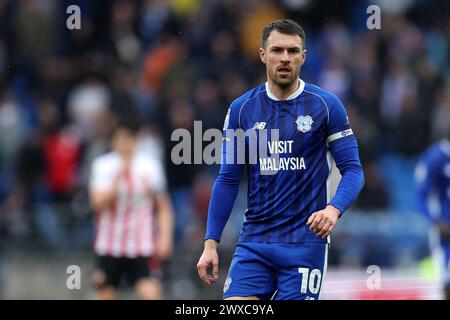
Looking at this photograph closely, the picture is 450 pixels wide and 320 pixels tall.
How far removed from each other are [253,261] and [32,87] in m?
8.66

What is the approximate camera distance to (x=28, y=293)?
42.8ft

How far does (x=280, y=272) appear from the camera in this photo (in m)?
6.24

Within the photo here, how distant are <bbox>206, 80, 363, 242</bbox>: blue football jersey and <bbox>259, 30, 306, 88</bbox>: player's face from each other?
0.16 meters

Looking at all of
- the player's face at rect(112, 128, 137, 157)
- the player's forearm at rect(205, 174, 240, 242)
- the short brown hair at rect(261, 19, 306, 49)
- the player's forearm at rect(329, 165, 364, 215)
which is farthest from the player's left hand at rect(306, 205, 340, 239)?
the player's face at rect(112, 128, 137, 157)

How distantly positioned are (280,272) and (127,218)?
13.9 feet

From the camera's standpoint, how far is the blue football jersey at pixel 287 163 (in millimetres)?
6293

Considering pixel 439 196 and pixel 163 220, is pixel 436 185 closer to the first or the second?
pixel 439 196

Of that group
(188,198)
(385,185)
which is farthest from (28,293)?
(385,185)

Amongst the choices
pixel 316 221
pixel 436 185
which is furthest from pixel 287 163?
pixel 436 185

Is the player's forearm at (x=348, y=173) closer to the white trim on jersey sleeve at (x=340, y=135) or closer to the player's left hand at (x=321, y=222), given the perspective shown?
the white trim on jersey sleeve at (x=340, y=135)

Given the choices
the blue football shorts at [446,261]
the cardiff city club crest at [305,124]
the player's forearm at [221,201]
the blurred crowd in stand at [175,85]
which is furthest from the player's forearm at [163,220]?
the cardiff city club crest at [305,124]

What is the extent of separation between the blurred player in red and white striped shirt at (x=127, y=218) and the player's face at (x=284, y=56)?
400cm

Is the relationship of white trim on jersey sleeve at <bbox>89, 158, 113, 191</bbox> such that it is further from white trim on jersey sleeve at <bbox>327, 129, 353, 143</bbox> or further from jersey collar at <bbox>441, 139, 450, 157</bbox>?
white trim on jersey sleeve at <bbox>327, 129, 353, 143</bbox>

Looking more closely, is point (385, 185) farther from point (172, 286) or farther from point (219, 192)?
point (219, 192)
